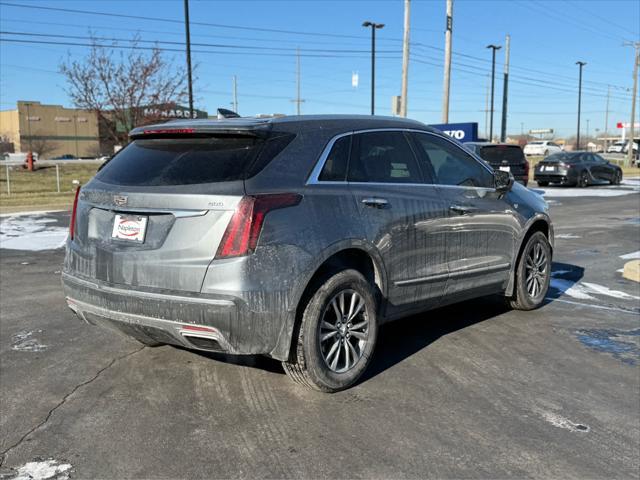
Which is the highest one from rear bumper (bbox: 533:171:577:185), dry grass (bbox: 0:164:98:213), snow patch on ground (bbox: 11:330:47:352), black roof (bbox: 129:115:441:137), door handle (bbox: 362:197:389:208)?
black roof (bbox: 129:115:441:137)

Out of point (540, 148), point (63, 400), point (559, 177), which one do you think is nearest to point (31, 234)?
point (63, 400)

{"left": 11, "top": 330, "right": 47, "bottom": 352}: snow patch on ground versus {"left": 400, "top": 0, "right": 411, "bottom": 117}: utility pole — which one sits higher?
{"left": 400, "top": 0, "right": 411, "bottom": 117}: utility pole

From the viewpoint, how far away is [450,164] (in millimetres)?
5324

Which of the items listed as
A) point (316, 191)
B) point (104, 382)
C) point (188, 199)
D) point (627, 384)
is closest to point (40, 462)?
point (104, 382)

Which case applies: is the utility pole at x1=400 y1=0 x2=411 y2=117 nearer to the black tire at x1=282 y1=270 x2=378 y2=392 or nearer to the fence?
the fence

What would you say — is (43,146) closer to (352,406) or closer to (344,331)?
(344,331)

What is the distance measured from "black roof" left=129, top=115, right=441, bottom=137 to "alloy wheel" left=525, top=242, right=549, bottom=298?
2184mm

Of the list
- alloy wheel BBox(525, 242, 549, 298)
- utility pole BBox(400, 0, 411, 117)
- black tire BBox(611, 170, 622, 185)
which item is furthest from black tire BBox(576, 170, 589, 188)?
alloy wheel BBox(525, 242, 549, 298)

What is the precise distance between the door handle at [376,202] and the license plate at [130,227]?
1.44 m

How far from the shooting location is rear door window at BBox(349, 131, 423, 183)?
14.5 feet

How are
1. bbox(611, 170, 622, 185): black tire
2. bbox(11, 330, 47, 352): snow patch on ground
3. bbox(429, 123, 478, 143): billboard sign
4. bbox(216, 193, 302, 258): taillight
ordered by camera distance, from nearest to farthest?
bbox(216, 193, 302, 258): taillight
bbox(11, 330, 47, 352): snow patch on ground
bbox(429, 123, 478, 143): billboard sign
bbox(611, 170, 622, 185): black tire

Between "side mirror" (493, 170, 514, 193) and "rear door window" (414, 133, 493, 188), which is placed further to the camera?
"side mirror" (493, 170, 514, 193)

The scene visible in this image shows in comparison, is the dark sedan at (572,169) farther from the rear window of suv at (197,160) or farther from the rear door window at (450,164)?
the rear window of suv at (197,160)

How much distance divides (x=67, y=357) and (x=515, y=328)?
3754 mm
